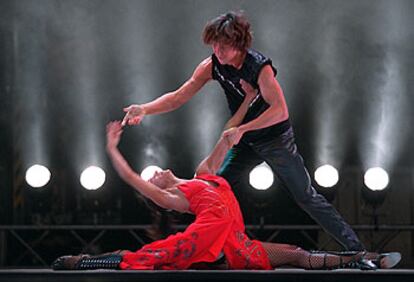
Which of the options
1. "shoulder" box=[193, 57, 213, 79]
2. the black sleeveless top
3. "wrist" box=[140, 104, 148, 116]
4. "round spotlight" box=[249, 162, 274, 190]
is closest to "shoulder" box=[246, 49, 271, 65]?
the black sleeveless top

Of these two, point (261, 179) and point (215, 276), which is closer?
point (215, 276)

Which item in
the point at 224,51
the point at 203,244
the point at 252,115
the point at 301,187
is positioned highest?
the point at 224,51

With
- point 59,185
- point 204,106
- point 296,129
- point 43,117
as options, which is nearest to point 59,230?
point 59,185

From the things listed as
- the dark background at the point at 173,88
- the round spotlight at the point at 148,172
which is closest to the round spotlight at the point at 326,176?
the dark background at the point at 173,88

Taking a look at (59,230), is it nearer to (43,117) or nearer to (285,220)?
(43,117)

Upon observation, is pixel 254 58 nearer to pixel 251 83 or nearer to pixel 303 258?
pixel 251 83

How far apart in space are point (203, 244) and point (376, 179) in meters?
1.61

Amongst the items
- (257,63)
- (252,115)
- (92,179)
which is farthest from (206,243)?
(92,179)

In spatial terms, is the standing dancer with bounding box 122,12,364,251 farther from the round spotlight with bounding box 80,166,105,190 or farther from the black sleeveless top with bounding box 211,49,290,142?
the round spotlight with bounding box 80,166,105,190

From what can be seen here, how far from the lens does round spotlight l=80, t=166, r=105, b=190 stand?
4.78 m

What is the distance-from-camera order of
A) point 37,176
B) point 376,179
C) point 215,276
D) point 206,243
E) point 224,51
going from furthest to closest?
point 37,176 < point 376,179 < point 224,51 < point 206,243 < point 215,276

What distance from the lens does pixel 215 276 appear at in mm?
3053

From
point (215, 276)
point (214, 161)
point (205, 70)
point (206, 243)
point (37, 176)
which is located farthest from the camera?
point (37, 176)

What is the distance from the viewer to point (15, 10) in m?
4.78
